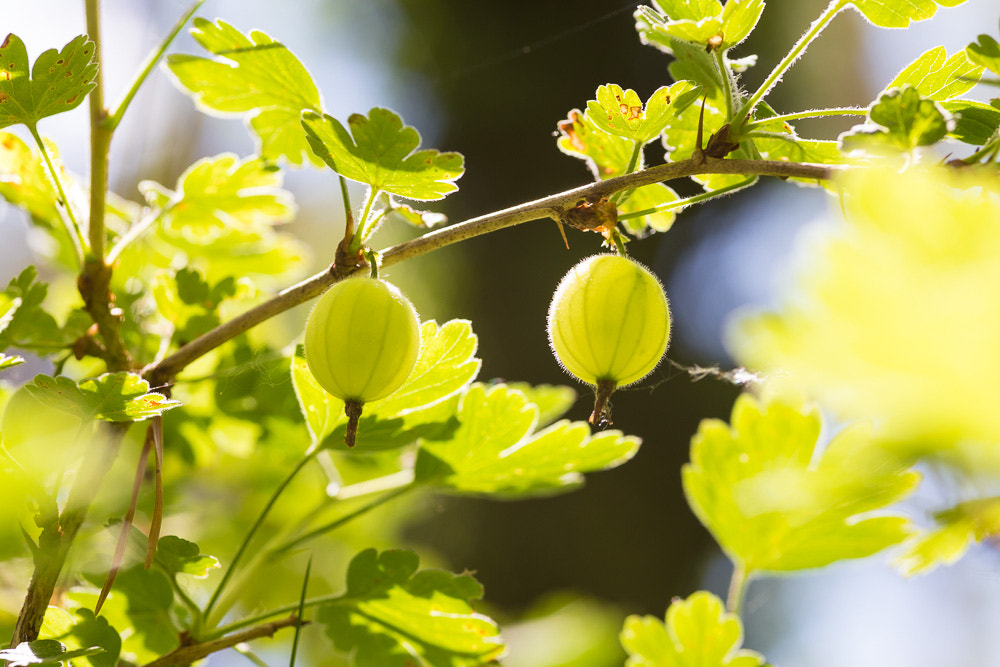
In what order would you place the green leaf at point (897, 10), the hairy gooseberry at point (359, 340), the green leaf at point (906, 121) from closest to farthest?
1. the green leaf at point (906, 121)
2. the hairy gooseberry at point (359, 340)
3. the green leaf at point (897, 10)

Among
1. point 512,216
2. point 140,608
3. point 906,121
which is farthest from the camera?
point 140,608

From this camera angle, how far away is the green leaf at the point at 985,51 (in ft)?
2.21

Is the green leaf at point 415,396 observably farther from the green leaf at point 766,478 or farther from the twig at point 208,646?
the green leaf at point 766,478

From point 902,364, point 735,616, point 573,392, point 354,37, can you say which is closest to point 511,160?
point 354,37

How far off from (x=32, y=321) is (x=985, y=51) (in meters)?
1.07

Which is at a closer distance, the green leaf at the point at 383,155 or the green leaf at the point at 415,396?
the green leaf at the point at 383,155

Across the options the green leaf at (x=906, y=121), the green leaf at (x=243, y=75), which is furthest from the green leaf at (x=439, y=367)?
the green leaf at (x=906, y=121)

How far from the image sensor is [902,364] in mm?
305

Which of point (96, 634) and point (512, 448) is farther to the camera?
point (512, 448)

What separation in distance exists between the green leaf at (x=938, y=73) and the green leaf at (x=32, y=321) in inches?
39.8

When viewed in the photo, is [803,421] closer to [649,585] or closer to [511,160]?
[649,585]

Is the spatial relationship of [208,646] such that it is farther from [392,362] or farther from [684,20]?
[684,20]

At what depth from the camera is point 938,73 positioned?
833 millimetres

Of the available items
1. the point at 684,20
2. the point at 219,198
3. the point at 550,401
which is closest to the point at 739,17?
the point at 684,20
